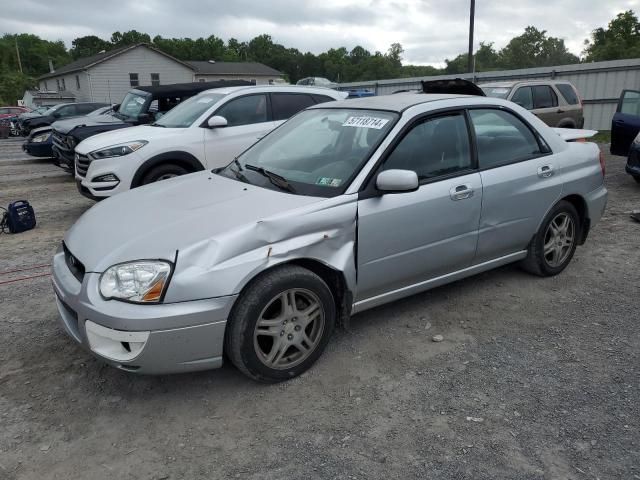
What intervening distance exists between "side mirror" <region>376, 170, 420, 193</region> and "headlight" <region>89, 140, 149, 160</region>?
460 cm

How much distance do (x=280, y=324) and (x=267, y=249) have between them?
47 centimetres

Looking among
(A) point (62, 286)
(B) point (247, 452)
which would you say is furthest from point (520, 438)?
(A) point (62, 286)

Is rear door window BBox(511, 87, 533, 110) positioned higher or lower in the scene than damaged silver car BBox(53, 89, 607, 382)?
higher

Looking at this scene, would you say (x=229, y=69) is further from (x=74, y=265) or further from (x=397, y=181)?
(x=397, y=181)

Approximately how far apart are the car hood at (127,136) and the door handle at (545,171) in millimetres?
4725

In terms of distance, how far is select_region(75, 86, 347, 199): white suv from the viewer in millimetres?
6762

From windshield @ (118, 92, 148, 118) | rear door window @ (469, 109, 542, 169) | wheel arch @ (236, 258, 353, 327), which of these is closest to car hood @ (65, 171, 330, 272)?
wheel arch @ (236, 258, 353, 327)

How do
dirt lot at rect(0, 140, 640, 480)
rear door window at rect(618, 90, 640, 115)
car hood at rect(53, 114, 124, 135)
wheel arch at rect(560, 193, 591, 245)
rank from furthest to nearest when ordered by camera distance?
car hood at rect(53, 114, 124, 135) < rear door window at rect(618, 90, 640, 115) < wheel arch at rect(560, 193, 591, 245) < dirt lot at rect(0, 140, 640, 480)

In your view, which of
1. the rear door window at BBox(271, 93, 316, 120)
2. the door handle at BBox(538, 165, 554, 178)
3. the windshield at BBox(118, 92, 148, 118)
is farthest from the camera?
the windshield at BBox(118, 92, 148, 118)

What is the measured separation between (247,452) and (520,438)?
141cm

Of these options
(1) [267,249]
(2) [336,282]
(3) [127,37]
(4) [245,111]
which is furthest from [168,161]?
(3) [127,37]

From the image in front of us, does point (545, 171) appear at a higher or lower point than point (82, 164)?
higher

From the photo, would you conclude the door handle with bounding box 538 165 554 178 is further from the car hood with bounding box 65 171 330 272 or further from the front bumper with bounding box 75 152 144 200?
the front bumper with bounding box 75 152 144 200

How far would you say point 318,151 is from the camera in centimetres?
376
